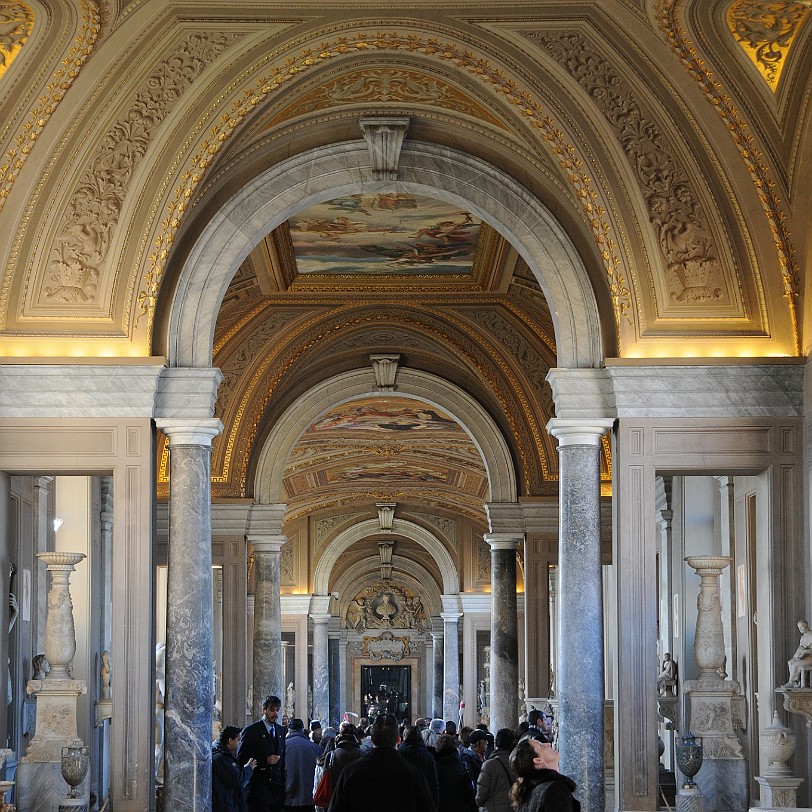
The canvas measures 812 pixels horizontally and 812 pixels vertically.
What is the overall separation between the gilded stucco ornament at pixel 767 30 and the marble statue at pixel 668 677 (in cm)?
787

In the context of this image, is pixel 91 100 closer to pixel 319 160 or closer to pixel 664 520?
pixel 319 160

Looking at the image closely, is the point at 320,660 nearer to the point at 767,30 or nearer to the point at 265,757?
the point at 265,757

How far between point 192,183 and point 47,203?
4.06 ft

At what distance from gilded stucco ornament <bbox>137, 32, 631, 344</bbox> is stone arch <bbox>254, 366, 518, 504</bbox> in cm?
832

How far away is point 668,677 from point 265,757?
620 cm

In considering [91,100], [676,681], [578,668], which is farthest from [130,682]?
[676,681]

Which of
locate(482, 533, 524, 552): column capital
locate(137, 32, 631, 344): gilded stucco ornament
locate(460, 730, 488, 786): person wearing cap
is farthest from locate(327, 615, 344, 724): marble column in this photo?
locate(137, 32, 631, 344): gilded stucco ornament

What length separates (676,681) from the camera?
1702cm

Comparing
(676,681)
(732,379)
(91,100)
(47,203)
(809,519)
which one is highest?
(91,100)

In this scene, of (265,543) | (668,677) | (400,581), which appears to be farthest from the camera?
(400,581)

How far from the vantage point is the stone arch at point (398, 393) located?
20516 mm

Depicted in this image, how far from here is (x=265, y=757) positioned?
489 inches

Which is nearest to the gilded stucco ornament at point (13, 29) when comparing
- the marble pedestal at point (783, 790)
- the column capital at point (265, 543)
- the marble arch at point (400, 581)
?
the marble pedestal at point (783, 790)

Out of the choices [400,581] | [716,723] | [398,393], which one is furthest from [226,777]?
[400,581]
